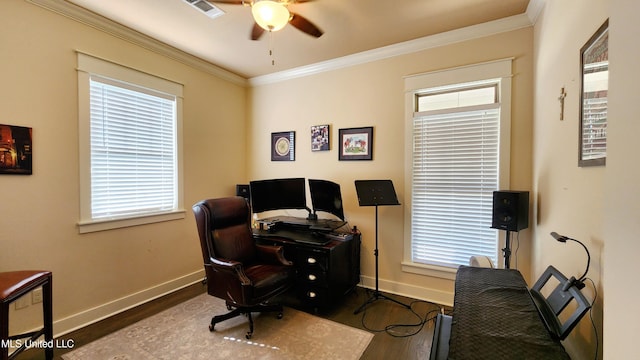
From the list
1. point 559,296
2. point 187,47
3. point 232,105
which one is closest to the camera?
point 559,296

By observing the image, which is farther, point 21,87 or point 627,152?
point 21,87

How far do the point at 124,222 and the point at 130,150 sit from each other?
735mm

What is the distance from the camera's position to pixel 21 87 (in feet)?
6.83

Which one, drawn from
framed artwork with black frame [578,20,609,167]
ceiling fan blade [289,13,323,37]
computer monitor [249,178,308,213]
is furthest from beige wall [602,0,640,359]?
computer monitor [249,178,308,213]

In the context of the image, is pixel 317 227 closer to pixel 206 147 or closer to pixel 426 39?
pixel 206 147

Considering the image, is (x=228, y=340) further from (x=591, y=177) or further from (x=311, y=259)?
(x=591, y=177)

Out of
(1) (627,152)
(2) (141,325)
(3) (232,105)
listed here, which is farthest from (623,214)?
(3) (232,105)

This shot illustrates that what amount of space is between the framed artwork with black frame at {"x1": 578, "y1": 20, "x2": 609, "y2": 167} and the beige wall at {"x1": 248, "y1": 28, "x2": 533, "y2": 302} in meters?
1.23

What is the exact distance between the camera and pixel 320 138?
11.5 feet

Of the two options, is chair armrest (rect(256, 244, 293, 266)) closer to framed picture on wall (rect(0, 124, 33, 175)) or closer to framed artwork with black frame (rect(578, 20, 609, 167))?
framed picture on wall (rect(0, 124, 33, 175))

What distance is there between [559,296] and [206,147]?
11.9 ft

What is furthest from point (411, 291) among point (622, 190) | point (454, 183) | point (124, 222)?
point (124, 222)

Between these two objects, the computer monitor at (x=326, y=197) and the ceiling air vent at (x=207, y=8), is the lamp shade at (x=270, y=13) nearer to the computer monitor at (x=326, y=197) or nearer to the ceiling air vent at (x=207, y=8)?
the ceiling air vent at (x=207, y=8)

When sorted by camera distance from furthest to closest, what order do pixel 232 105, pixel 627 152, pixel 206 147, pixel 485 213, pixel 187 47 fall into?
pixel 232 105
pixel 206 147
pixel 187 47
pixel 485 213
pixel 627 152
